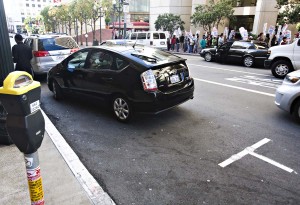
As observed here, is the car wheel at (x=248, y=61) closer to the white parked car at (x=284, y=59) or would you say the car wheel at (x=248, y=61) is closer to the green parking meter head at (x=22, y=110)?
the white parked car at (x=284, y=59)

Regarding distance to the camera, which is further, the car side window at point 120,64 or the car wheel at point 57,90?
the car wheel at point 57,90

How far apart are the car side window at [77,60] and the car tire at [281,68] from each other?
319 inches

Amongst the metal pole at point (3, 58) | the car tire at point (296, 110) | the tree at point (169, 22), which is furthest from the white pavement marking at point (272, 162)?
the tree at point (169, 22)

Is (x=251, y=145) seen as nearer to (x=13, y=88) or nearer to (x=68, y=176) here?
(x=68, y=176)

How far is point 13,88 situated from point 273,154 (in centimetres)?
390

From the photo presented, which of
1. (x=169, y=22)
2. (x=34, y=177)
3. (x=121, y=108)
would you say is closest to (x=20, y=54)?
(x=121, y=108)

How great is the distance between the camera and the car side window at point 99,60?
18.2 ft

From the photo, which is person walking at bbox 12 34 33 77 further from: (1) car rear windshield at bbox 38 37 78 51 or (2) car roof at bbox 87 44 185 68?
(2) car roof at bbox 87 44 185 68

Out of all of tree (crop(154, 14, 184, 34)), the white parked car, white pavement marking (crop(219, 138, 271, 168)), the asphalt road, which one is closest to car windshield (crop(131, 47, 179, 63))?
the asphalt road

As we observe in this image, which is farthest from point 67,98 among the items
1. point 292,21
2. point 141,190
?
point 292,21

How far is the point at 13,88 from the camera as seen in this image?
5.70 ft

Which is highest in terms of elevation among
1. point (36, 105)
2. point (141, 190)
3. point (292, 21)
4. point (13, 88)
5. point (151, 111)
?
point (292, 21)

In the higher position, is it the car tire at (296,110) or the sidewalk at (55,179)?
the car tire at (296,110)

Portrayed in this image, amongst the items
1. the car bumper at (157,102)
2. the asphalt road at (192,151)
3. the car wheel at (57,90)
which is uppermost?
the car bumper at (157,102)
